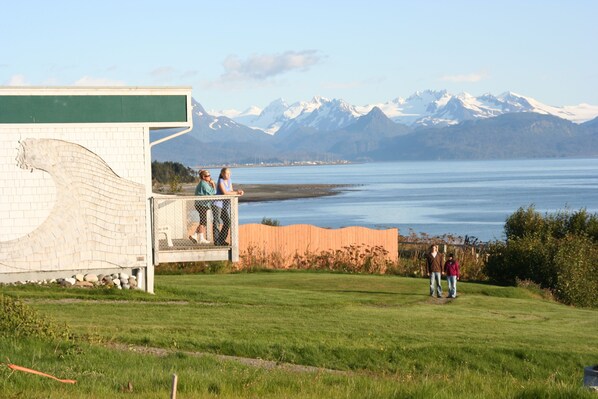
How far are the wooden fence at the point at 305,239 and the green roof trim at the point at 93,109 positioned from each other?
1309 centimetres

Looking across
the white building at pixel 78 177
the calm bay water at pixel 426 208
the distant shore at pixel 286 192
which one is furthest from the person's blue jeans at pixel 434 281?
the distant shore at pixel 286 192

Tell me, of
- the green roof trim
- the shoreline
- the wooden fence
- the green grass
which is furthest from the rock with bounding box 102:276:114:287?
the shoreline

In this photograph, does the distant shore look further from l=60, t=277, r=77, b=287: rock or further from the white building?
l=60, t=277, r=77, b=287: rock

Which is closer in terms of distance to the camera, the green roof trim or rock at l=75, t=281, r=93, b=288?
the green roof trim

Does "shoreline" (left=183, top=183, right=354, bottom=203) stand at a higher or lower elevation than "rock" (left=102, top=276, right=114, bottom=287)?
higher

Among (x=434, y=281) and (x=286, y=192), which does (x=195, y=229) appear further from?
(x=286, y=192)

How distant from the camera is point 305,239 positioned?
124ft

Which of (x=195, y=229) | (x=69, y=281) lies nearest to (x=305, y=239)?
(x=195, y=229)

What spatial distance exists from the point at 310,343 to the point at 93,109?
892 centimetres

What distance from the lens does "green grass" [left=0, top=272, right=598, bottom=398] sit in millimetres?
11445

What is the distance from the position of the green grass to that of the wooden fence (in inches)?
305

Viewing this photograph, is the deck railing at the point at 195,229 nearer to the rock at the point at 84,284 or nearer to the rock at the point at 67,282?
the rock at the point at 84,284

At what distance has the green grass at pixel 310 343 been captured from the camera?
37.6ft

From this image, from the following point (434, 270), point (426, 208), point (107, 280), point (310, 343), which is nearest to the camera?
point (310, 343)
